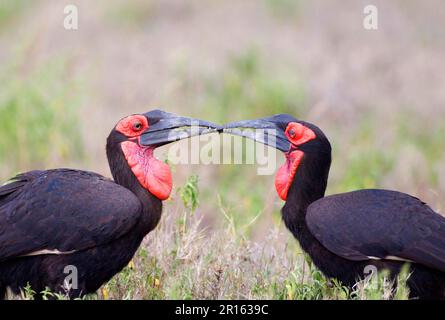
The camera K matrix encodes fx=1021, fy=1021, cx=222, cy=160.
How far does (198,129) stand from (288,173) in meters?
0.67

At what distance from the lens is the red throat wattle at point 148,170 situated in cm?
665

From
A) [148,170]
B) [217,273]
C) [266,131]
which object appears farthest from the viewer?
[266,131]

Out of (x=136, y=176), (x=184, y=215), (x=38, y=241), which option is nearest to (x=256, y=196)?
(x=184, y=215)

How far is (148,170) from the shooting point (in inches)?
263

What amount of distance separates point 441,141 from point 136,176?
5476 millimetres

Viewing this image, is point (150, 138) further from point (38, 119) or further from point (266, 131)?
point (38, 119)

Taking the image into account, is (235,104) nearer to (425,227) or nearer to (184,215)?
(184,215)

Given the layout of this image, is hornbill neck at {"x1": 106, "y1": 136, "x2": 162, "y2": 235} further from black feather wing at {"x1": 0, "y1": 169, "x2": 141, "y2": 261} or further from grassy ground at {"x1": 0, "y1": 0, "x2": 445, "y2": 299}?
grassy ground at {"x1": 0, "y1": 0, "x2": 445, "y2": 299}

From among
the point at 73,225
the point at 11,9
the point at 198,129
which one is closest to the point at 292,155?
the point at 198,129

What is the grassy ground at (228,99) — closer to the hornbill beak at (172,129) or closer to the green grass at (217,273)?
the green grass at (217,273)

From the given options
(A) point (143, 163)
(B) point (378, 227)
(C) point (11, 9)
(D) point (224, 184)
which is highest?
(C) point (11, 9)

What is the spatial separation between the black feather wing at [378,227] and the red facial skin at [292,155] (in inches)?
12.1

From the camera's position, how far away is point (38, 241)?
6238 mm

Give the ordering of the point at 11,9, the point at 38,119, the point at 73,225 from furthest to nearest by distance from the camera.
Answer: the point at 11,9 → the point at 38,119 → the point at 73,225
